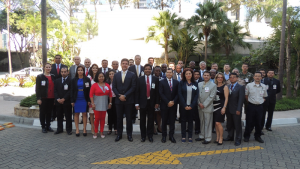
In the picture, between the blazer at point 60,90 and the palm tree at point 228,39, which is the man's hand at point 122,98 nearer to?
the blazer at point 60,90

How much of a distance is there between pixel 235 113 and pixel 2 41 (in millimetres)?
59099

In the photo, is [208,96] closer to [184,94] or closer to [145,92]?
[184,94]

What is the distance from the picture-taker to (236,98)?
5707mm

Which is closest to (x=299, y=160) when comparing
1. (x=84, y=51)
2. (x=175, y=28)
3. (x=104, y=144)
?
(x=104, y=144)

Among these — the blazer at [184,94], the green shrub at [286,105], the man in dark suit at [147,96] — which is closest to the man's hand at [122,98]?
the man in dark suit at [147,96]

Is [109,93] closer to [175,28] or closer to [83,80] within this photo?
[83,80]

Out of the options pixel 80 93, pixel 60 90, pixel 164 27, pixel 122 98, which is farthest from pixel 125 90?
pixel 164 27

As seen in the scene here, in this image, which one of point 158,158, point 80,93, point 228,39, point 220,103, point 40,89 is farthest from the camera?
point 228,39

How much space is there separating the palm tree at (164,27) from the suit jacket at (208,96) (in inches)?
492

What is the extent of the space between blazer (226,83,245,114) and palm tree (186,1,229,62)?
40.2ft

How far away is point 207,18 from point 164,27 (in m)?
3.19

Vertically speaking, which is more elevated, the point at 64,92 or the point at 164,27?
the point at 164,27

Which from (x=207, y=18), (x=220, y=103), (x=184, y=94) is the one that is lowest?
(x=220, y=103)

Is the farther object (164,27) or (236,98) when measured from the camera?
(164,27)
